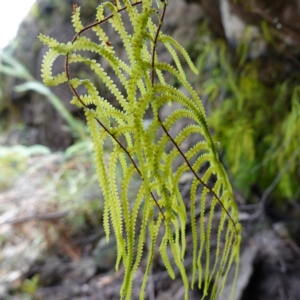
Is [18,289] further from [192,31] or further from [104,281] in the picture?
[192,31]

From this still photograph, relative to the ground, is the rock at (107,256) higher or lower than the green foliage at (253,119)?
lower

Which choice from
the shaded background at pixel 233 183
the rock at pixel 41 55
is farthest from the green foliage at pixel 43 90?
the rock at pixel 41 55

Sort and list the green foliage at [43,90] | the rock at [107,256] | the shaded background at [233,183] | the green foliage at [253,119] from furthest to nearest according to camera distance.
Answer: the green foliage at [43,90]
the rock at [107,256]
the green foliage at [253,119]
the shaded background at [233,183]

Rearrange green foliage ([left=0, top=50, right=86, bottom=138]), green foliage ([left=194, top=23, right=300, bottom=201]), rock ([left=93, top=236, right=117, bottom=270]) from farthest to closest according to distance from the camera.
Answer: green foliage ([left=0, top=50, right=86, bottom=138]) < rock ([left=93, top=236, right=117, bottom=270]) < green foliage ([left=194, top=23, right=300, bottom=201])

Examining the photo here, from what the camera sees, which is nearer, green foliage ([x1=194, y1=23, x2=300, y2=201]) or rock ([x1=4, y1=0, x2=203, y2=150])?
green foliage ([x1=194, y1=23, x2=300, y2=201])

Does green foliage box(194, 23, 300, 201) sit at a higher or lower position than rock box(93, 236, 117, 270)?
higher

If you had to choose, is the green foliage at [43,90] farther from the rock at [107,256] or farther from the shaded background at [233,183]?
the rock at [107,256]

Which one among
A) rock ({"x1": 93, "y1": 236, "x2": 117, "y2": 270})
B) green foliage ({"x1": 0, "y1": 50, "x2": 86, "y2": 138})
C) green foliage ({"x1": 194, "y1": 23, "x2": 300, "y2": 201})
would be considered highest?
green foliage ({"x1": 0, "y1": 50, "x2": 86, "y2": 138})

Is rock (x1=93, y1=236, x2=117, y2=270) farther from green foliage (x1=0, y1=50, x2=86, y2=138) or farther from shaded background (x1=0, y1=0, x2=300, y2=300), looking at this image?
green foliage (x1=0, y1=50, x2=86, y2=138)

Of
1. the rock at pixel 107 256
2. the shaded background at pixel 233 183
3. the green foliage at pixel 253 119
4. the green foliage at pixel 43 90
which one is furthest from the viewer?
the green foliage at pixel 43 90

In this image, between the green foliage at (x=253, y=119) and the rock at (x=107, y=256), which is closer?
the green foliage at (x=253, y=119)

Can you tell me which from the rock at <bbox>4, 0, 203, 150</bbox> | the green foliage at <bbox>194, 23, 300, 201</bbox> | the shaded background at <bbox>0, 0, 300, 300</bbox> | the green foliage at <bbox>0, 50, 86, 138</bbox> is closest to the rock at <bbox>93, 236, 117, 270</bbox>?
the shaded background at <bbox>0, 0, 300, 300</bbox>
